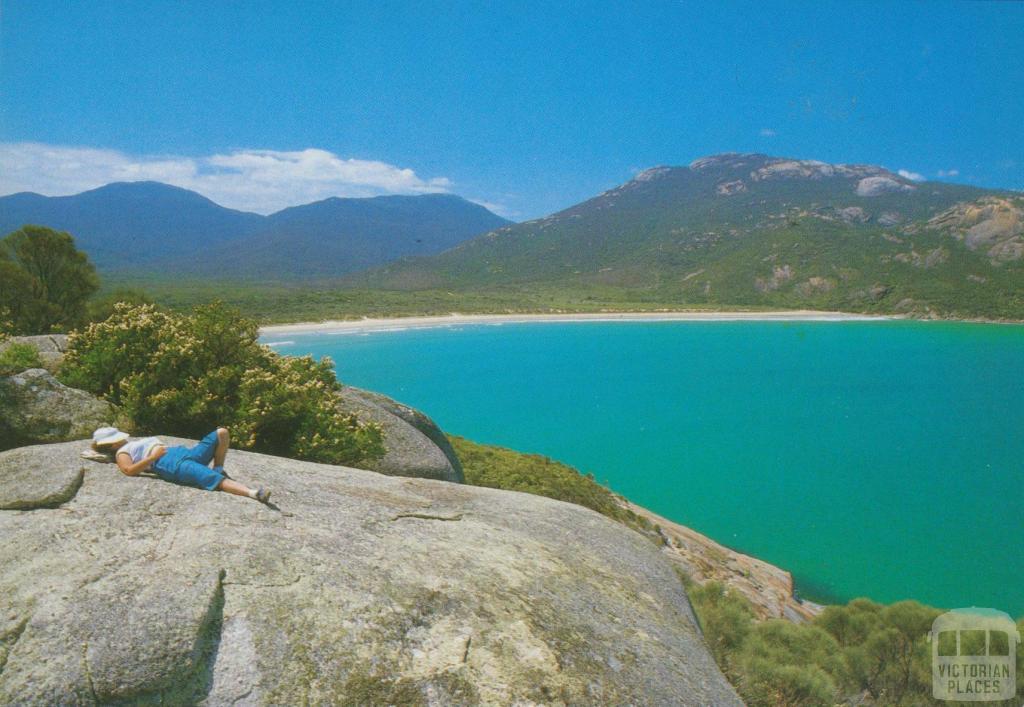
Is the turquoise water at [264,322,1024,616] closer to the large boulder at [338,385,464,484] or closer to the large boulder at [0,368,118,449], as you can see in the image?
the large boulder at [338,385,464,484]

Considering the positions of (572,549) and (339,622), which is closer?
(339,622)

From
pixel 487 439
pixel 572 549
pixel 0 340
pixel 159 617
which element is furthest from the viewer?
pixel 487 439

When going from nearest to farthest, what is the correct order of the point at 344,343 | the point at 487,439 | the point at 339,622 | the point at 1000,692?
the point at 339,622 → the point at 1000,692 → the point at 487,439 → the point at 344,343

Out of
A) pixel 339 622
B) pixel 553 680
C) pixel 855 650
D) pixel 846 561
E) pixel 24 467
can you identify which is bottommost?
pixel 846 561

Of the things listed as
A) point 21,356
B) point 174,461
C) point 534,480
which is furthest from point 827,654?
point 21,356

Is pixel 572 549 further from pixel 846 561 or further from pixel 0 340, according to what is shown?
pixel 846 561

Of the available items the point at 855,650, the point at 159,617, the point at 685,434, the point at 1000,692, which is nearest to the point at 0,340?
the point at 159,617

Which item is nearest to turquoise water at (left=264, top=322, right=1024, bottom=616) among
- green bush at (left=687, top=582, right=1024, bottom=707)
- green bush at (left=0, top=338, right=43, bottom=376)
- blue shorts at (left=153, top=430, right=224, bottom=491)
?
green bush at (left=687, top=582, right=1024, bottom=707)
